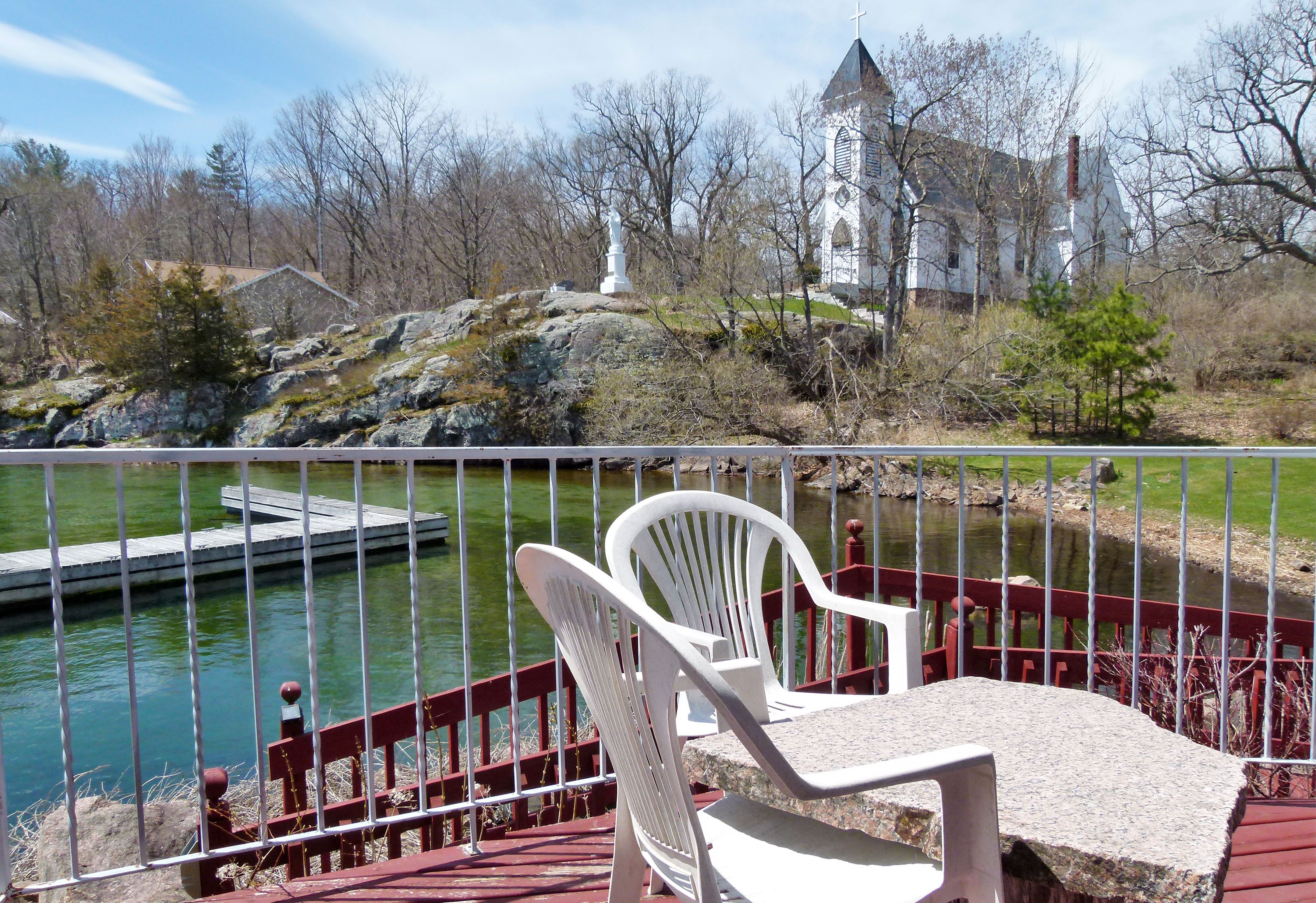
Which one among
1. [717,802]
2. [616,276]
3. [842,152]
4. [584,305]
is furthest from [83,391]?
[717,802]

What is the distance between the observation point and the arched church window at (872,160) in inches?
839

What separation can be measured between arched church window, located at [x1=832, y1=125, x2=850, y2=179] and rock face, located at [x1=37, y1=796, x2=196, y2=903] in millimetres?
20439

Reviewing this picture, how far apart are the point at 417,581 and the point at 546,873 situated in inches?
32.4

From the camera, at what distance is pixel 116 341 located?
25.3m

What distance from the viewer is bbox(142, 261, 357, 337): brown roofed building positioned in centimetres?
3284

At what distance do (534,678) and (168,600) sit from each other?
9.49m

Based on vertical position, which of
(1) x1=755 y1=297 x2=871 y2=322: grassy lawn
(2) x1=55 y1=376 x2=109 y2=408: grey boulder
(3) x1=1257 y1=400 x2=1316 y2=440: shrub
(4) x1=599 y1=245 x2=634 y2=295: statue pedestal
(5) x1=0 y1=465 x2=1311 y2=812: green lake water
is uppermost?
(4) x1=599 y1=245 x2=634 y2=295: statue pedestal

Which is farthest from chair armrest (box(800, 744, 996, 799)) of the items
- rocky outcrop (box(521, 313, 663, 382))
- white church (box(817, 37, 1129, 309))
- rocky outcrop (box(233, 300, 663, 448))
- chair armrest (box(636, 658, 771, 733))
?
white church (box(817, 37, 1129, 309))

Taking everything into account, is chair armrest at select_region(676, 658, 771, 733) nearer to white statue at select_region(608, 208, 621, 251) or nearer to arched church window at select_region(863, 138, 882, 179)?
arched church window at select_region(863, 138, 882, 179)

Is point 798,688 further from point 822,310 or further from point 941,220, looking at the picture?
point 941,220

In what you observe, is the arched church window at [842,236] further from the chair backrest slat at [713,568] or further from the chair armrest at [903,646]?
the chair armrest at [903,646]

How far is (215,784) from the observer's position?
8.30ft

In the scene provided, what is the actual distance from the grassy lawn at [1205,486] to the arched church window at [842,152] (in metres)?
Result: 8.27

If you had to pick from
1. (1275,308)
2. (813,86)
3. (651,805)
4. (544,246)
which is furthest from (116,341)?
(1275,308)
